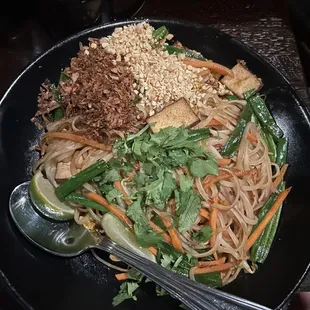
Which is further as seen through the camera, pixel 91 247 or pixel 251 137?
pixel 251 137

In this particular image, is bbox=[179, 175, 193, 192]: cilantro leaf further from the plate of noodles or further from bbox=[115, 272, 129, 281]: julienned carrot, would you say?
bbox=[115, 272, 129, 281]: julienned carrot

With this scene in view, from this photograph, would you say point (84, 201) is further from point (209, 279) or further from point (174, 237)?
point (209, 279)

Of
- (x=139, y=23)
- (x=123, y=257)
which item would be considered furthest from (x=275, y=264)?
(x=139, y=23)

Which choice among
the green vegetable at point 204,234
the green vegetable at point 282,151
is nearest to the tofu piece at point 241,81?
the green vegetable at point 282,151

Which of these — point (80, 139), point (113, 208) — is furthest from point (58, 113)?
point (113, 208)

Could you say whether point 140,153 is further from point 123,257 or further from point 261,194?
point 261,194

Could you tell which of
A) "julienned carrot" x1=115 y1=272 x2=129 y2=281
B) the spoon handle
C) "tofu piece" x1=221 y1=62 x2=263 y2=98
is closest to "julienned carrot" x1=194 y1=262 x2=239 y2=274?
the spoon handle

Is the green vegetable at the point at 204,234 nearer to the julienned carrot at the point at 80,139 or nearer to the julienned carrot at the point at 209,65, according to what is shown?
the julienned carrot at the point at 80,139
